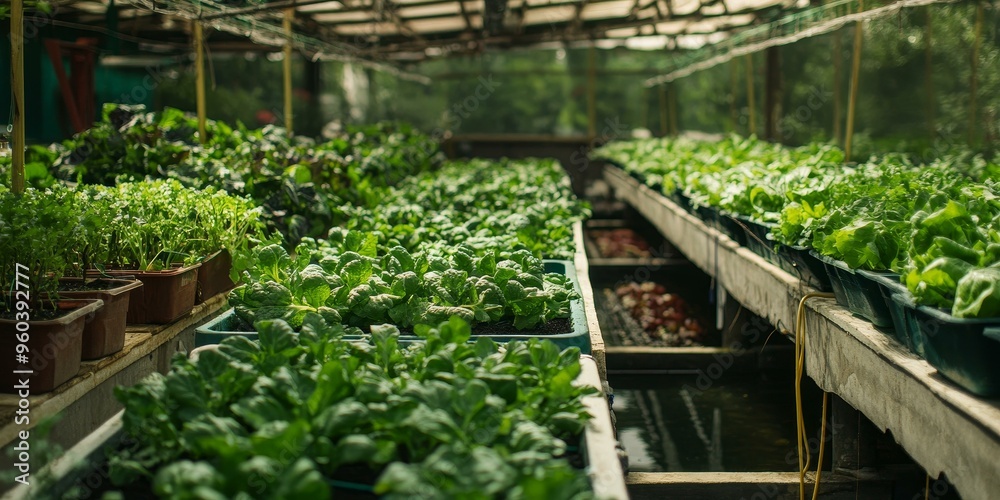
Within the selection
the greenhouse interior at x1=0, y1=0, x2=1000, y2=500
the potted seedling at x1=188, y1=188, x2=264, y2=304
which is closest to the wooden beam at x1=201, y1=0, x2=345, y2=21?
the greenhouse interior at x1=0, y1=0, x2=1000, y2=500

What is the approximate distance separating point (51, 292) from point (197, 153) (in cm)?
304

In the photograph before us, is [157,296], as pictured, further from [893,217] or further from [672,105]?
[672,105]

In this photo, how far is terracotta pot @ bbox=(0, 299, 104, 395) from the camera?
2.56 metres

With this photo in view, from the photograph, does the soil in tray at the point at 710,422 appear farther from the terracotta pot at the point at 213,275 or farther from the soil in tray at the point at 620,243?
the soil in tray at the point at 620,243

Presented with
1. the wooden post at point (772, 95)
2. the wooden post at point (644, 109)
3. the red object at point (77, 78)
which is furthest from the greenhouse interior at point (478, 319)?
the wooden post at point (644, 109)

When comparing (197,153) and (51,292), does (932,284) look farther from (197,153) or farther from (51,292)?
(197,153)

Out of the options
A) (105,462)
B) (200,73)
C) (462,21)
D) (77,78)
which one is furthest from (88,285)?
(462,21)

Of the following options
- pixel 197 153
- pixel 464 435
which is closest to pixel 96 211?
pixel 464 435

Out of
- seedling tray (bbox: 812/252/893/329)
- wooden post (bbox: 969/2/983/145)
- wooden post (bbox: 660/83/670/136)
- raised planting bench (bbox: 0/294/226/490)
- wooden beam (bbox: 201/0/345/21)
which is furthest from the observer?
wooden post (bbox: 660/83/670/136)

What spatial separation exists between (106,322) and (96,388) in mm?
236

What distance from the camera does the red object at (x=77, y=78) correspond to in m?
9.97

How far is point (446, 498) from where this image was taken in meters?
1.46

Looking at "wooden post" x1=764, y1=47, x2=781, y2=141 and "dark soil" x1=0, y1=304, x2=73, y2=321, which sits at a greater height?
"wooden post" x1=764, y1=47, x2=781, y2=141

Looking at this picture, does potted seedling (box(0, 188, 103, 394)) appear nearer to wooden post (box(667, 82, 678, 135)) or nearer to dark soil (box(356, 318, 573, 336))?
dark soil (box(356, 318, 573, 336))
